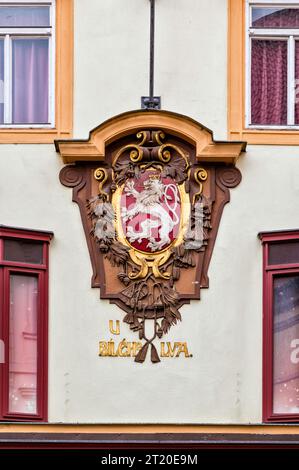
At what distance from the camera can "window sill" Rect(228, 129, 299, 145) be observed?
28797 millimetres

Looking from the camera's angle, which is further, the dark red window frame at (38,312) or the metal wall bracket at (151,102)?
the metal wall bracket at (151,102)

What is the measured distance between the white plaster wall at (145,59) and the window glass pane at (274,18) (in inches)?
16.1

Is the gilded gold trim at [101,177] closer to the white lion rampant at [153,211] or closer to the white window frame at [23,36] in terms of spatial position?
the white lion rampant at [153,211]

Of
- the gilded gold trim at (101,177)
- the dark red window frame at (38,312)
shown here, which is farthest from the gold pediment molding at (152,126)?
the dark red window frame at (38,312)

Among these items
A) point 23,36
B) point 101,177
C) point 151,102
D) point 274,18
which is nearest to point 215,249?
point 101,177

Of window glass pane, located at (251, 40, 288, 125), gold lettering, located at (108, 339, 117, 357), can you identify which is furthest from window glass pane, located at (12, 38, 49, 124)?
gold lettering, located at (108, 339, 117, 357)

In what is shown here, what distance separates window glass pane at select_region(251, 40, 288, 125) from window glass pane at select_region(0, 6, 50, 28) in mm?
2658

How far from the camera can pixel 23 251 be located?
28.4 metres

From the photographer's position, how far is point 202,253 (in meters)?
28.5

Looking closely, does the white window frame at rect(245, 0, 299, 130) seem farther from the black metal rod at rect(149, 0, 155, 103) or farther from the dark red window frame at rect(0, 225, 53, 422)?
the dark red window frame at rect(0, 225, 53, 422)

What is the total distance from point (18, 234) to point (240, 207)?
277 centimetres

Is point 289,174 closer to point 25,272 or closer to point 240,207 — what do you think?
point 240,207

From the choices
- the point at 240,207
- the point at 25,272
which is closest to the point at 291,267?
the point at 240,207

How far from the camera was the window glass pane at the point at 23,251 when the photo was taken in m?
28.3
